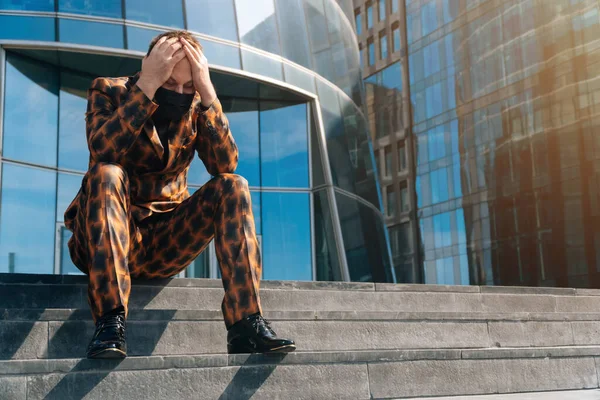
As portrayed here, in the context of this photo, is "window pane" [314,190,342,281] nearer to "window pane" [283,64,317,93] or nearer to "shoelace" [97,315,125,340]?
"window pane" [283,64,317,93]

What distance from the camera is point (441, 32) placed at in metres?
37.8

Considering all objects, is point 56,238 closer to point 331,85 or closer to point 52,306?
→ point 331,85

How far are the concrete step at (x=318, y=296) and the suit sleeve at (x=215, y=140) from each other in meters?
0.86

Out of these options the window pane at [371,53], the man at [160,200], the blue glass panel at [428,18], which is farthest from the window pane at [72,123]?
the window pane at [371,53]

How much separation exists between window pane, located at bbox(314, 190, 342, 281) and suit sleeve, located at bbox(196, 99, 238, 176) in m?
9.37

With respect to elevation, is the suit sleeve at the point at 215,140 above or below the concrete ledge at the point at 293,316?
above

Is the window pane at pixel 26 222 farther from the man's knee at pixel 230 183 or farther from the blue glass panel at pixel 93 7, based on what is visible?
the man's knee at pixel 230 183

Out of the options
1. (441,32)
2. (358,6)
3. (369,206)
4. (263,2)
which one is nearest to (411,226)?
(441,32)

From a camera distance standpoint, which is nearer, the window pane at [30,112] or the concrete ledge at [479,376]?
the concrete ledge at [479,376]

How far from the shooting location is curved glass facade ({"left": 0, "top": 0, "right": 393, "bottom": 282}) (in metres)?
11.1

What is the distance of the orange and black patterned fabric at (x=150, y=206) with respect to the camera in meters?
3.17

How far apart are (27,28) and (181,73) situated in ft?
27.3

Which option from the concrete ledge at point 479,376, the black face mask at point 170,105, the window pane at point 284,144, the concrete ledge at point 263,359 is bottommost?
the concrete ledge at point 479,376

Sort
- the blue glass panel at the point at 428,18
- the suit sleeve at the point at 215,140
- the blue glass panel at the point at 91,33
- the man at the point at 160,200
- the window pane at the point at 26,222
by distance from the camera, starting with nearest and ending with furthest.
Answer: the man at the point at 160,200
the suit sleeve at the point at 215,140
the window pane at the point at 26,222
the blue glass panel at the point at 91,33
the blue glass panel at the point at 428,18
